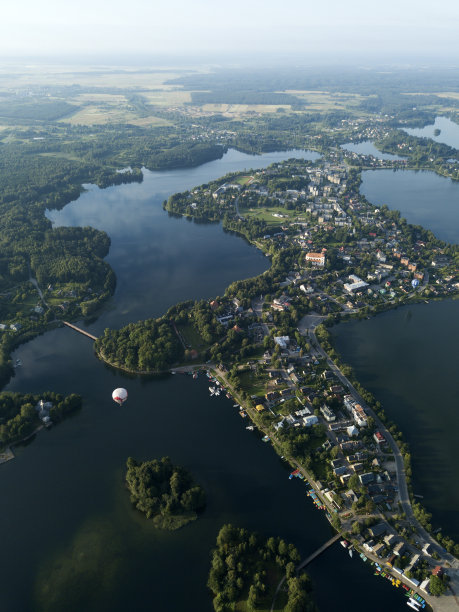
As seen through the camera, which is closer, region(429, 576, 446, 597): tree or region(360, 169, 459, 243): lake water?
region(429, 576, 446, 597): tree

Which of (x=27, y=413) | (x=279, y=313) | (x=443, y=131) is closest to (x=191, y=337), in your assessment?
(x=279, y=313)

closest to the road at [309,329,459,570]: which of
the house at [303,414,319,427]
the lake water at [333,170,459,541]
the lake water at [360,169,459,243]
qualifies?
the lake water at [333,170,459,541]

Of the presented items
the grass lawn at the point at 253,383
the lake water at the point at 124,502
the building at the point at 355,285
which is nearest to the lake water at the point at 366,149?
the building at the point at 355,285

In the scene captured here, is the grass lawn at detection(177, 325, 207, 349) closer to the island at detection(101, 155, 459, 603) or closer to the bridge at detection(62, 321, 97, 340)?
the island at detection(101, 155, 459, 603)

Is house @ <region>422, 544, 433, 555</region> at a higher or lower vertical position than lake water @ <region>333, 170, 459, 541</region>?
higher

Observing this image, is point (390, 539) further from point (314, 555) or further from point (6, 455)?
point (6, 455)

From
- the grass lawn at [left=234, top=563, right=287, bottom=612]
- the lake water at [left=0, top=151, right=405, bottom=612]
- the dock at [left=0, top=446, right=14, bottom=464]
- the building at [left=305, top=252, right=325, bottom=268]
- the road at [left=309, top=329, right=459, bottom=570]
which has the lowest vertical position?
the dock at [left=0, top=446, right=14, bottom=464]

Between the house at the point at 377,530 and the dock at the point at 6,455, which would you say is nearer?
the house at the point at 377,530

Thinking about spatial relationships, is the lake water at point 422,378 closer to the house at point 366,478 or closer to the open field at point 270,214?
the house at point 366,478
